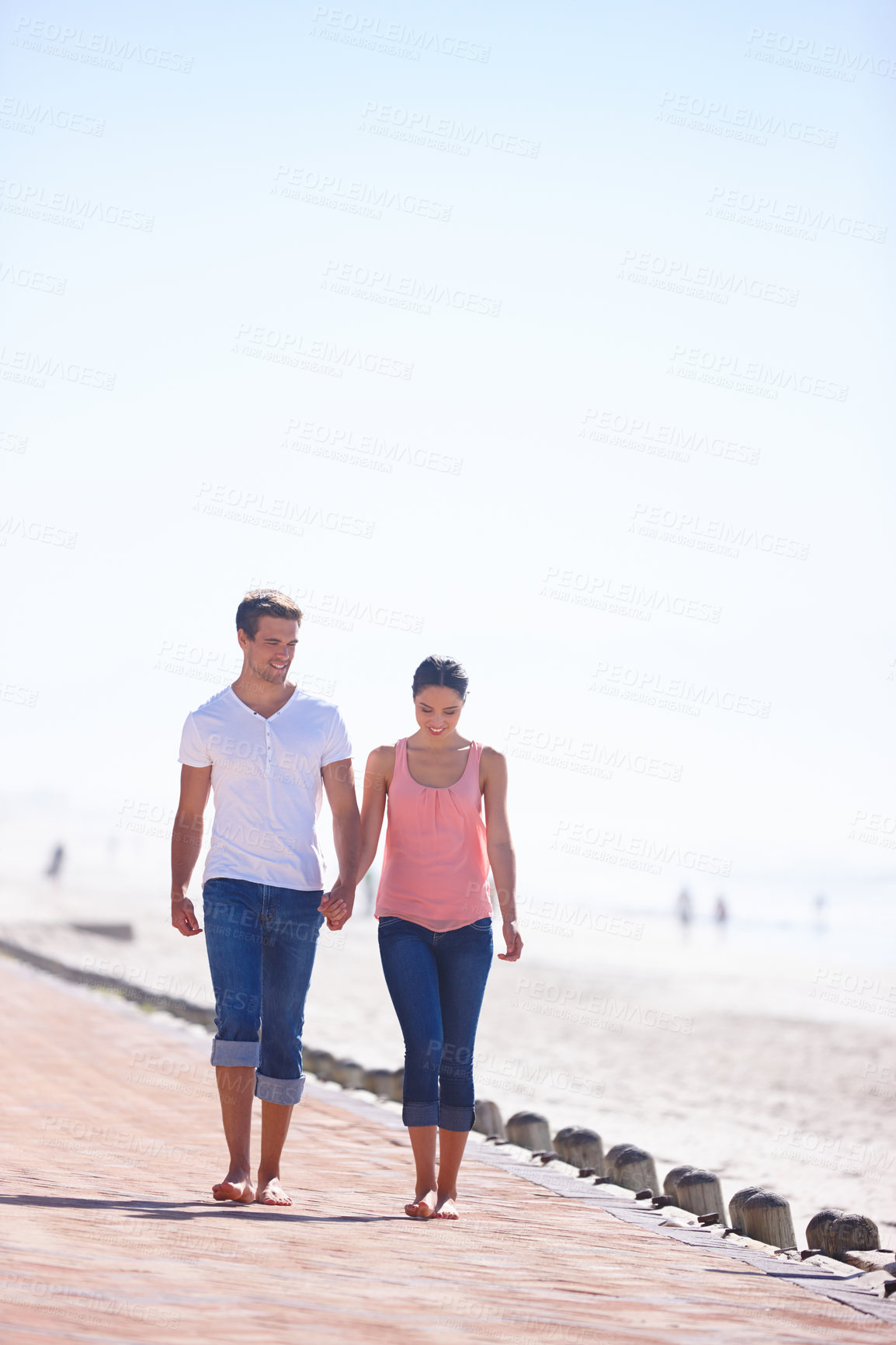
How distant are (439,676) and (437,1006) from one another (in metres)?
1.16

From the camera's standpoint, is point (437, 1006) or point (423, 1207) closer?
point (423, 1207)

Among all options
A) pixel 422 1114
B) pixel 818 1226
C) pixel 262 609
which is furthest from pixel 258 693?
pixel 818 1226

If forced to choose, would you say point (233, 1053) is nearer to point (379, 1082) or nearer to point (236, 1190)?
point (236, 1190)

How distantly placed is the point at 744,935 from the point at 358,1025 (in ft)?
123

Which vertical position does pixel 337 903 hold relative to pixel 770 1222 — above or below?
above

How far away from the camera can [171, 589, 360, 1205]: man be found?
14.7ft

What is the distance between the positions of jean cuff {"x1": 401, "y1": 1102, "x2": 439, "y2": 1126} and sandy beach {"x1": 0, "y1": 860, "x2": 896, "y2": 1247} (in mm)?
3379

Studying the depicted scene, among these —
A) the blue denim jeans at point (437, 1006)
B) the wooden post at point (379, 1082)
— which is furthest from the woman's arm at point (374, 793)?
the wooden post at point (379, 1082)

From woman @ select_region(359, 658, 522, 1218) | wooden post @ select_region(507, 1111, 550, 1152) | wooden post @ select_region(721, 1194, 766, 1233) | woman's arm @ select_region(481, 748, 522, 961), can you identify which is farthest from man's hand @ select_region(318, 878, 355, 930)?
wooden post @ select_region(507, 1111, 550, 1152)

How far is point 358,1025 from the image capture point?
17406 mm

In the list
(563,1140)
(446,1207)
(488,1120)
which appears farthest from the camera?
(488,1120)

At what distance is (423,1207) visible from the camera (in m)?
4.46

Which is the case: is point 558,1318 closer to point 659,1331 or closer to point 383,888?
point 659,1331

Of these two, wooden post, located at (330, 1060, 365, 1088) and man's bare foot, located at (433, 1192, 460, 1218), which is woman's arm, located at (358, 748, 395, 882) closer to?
man's bare foot, located at (433, 1192, 460, 1218)
